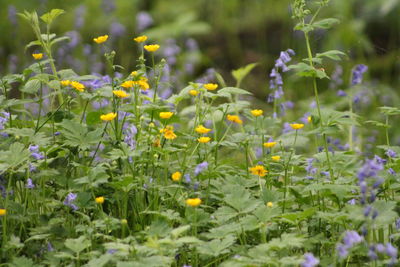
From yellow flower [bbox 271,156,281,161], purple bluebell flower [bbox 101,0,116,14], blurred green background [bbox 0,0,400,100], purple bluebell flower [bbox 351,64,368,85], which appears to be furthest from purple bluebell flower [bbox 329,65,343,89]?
purple bluebell flower [bbox 101,0,116,14]

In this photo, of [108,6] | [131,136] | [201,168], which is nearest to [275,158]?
[201,168]

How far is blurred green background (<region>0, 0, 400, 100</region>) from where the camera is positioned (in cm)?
517

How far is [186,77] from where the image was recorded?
17.4ft

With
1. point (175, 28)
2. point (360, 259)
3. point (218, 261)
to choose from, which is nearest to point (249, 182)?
point (218, 261)

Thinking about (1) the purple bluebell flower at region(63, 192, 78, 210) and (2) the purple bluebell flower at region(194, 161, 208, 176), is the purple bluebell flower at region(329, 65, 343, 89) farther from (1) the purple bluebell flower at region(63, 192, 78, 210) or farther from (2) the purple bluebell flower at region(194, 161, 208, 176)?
(1) the purple bluebell flower at region(63, 192, 78, 210)

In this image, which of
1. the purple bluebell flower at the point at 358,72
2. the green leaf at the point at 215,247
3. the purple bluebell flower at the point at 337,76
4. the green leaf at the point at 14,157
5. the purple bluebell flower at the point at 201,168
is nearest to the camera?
the green leaf at the point at 215,247

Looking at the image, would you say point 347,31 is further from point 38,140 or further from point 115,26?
point 38,140

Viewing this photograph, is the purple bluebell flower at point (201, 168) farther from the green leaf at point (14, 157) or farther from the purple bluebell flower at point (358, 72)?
the purple bluebell flower at point (358, 72)

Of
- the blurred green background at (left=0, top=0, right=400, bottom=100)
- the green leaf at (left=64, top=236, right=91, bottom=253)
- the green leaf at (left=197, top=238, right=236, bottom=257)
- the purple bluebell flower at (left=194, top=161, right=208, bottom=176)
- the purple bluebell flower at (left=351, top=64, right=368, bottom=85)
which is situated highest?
the blurred green background at (left=0, top=0, right=400, bottom=100)

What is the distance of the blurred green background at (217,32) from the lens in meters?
5.17

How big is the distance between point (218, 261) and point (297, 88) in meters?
3.39

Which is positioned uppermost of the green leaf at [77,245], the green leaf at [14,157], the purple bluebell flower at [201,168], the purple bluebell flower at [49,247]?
the green leaf at [14,157]

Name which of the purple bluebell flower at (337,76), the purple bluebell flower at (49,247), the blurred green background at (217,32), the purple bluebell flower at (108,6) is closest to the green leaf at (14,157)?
the purple bluebell flower at (49,247)

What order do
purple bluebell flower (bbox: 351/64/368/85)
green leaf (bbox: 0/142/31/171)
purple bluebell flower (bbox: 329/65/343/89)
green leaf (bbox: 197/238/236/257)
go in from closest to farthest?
green leaf (bbox: 197/238/236/257) < green leaf (bbox: 0/142/31/171) < purple bluebell flower (bbox: 351/64/368/85) < purple bluebell flower (bbox: 329/65/343/89)
